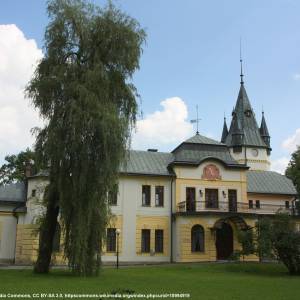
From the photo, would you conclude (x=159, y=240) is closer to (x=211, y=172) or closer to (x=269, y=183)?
(x=211, y=172)

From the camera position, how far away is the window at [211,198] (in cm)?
3738

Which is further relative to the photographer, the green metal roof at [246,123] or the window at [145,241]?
the green metal roof at [246,123]

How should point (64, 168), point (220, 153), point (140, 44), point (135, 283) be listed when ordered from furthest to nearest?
point (220, 153), point (140, 44), point (64, 168), point (135, 283)

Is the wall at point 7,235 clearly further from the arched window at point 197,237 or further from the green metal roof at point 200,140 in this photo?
the green metal roof at point 200,140

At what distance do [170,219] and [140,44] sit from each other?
1767 centimetres

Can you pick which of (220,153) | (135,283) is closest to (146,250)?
(220,153)

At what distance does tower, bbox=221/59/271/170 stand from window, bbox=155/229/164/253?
33.2m

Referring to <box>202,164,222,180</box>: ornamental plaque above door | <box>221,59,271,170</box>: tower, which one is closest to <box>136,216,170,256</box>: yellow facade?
<box>202,164,222,180</box>: ornamental plaque above door

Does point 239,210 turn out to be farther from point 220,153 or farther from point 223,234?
point 220,153

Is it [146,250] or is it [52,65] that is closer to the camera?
[52,65]

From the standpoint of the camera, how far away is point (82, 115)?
20625 millimetres

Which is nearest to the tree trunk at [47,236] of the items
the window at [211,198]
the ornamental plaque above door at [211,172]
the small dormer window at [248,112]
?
the window at [211,198]

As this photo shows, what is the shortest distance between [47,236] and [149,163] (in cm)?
1725

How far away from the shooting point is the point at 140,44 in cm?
2275
